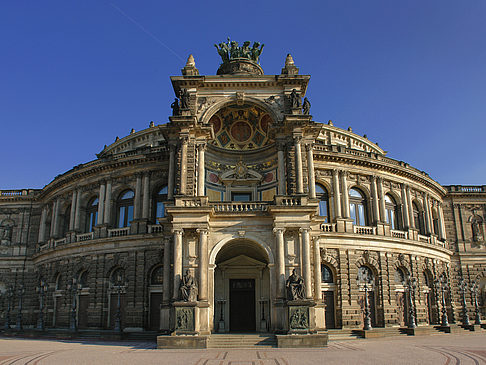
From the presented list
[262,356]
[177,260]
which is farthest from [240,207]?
[262,356]

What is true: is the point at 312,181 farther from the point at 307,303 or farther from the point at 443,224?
the point at 443,224

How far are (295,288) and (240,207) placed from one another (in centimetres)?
605

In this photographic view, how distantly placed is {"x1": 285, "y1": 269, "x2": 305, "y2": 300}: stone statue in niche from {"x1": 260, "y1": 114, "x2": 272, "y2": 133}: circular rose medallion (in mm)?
12512

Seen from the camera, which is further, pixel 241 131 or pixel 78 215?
pixel 78 215

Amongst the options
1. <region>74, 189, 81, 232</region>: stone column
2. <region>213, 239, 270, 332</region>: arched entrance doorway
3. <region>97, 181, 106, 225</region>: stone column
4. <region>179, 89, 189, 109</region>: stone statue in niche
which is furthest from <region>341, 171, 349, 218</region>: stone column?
<region>74, 189, 81, 232</region>: stone column

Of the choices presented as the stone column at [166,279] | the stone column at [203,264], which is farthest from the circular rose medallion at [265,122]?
the stone column at [166,279]

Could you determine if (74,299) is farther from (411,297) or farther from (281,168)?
(411,297)

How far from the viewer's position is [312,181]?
30.1 meters

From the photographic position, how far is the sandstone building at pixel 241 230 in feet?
85.1

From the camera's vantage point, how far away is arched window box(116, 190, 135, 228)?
37.1m

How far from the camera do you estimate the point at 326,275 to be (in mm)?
33594

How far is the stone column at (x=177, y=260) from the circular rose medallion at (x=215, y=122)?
9.92 meters

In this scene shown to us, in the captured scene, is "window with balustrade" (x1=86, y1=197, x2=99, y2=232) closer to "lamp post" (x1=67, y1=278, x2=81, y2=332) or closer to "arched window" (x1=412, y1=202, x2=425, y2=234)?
"lamp post" (x1=67, y1=278, x2=81, y2=332)

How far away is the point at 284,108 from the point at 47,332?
82.2 ft
